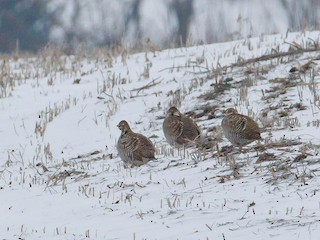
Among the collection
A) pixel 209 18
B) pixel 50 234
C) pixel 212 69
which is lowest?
pixel 50 234

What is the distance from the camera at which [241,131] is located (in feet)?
28.9

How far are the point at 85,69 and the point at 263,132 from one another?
8056mm

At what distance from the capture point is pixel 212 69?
14391 millimetres

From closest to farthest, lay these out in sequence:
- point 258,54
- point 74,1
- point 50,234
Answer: point 50,234
point 258,54
point 74,1

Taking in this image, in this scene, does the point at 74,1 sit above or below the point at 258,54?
above

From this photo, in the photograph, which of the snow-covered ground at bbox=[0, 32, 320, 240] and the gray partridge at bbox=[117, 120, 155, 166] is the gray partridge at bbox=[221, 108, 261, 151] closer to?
the snow-covered ground at bbox=[0, 32, 320, 240]

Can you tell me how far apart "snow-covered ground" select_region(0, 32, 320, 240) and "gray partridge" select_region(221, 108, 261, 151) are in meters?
0.16

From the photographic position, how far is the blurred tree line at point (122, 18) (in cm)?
2694

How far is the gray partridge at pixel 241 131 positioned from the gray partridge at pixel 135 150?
89cm

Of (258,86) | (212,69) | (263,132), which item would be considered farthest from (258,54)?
(263,132)

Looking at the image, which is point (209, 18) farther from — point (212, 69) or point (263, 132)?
point (263, 132)

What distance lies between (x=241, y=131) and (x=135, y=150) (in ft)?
3.92

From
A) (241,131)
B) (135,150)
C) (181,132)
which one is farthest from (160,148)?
(241,131)

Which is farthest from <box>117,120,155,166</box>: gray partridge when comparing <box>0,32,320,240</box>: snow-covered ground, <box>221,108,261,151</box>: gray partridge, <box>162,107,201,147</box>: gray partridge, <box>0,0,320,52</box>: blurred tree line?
<box>0,0,320,52</box>: blurred tree line
